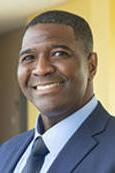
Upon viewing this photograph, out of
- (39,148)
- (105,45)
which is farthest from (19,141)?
(105,45)

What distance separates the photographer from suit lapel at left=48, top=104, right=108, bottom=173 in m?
0.94

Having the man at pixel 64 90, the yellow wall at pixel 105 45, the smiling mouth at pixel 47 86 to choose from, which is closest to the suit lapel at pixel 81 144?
the man at pixel 64 90

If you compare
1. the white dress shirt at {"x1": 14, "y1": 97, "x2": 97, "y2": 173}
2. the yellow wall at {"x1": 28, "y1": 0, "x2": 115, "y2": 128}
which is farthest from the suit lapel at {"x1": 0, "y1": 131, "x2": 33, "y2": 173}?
the yellow wall at {"x1": 28, "y1": 0, "x2": 115, "y2": 128}

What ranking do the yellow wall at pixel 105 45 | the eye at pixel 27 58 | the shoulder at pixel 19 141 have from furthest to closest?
the yellow wall at pixel 105 45 < the shoulder at pixel 19 141 < the eye at pixel 27 58

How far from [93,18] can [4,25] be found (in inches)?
69.1

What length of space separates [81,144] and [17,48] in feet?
14.7

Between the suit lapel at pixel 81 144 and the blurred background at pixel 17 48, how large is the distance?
7.70ft

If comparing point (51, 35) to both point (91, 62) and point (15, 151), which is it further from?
point (15, 151)

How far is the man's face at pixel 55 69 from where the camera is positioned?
3.19 feet

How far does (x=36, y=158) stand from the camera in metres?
1.01

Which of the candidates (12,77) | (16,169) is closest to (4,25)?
(12,77)

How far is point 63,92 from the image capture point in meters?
0.97

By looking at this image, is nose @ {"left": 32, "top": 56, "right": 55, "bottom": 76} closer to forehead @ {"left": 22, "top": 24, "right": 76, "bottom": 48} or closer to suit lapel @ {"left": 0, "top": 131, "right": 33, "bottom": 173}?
forehead @ {"left": 22, "top": 24, "right": 76, "bottom": 48}

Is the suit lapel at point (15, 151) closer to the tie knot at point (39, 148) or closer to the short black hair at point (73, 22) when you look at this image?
the tie knot at point (39, 148)
